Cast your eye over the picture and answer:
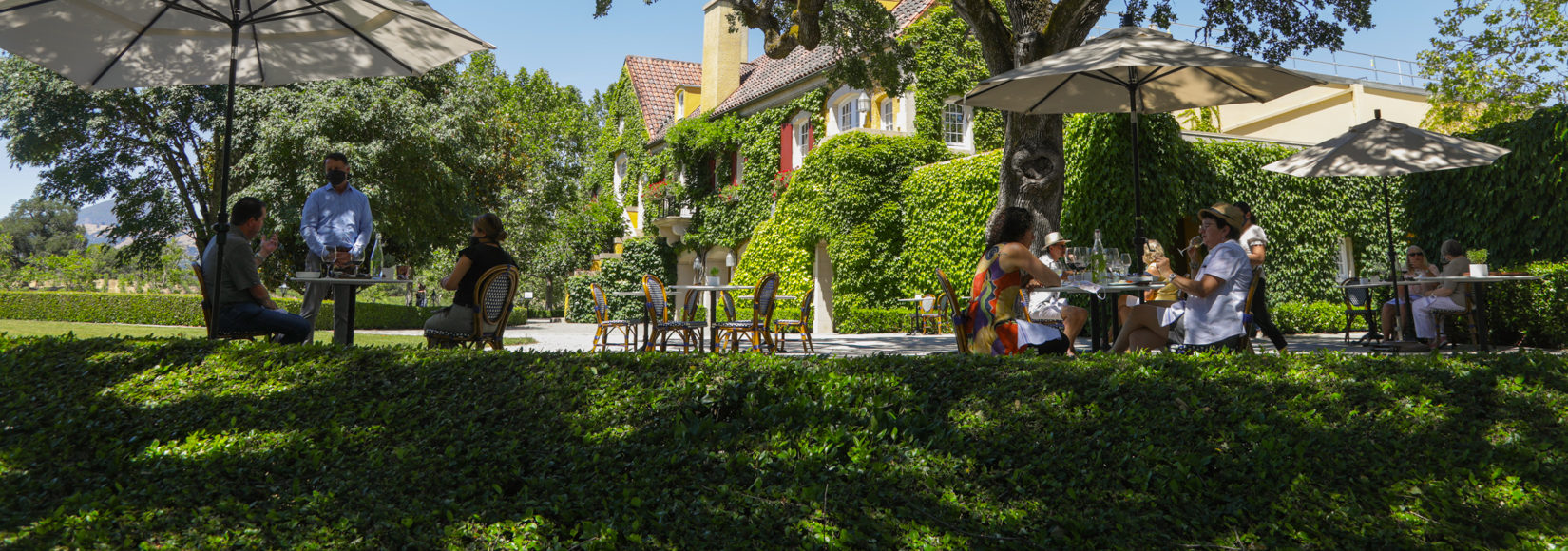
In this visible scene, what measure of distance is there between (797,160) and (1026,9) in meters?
12.6

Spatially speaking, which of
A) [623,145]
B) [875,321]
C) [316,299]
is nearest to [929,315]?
[875,321]

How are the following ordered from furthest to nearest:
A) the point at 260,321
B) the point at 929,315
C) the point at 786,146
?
the point at 786,146
the point at 929,315
the point at 260,321

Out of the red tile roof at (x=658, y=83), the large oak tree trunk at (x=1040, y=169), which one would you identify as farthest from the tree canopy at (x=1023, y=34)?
the red tile roof at (x=658, y=83)

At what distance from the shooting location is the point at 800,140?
72.8 feet

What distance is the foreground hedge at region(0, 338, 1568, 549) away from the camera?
8.75 ft

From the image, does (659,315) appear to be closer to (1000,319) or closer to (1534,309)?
(1000,319)

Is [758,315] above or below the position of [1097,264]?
below

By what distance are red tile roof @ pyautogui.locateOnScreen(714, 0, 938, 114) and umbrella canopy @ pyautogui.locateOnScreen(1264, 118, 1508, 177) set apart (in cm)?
1050

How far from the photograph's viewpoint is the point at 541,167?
31844 mm

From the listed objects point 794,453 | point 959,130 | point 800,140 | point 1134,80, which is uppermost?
point 800,140

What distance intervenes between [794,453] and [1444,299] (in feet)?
33.5

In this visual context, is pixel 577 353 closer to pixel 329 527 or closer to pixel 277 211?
pixel 329 527

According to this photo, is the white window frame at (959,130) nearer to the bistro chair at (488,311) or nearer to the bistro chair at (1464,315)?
the bistro chair at (1464,315)

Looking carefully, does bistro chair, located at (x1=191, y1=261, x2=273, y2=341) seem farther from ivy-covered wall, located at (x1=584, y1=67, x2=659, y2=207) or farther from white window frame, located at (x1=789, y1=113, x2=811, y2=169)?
ivy-covered wall, located at (x1=584, y1=67, x2=659, y2=207)
